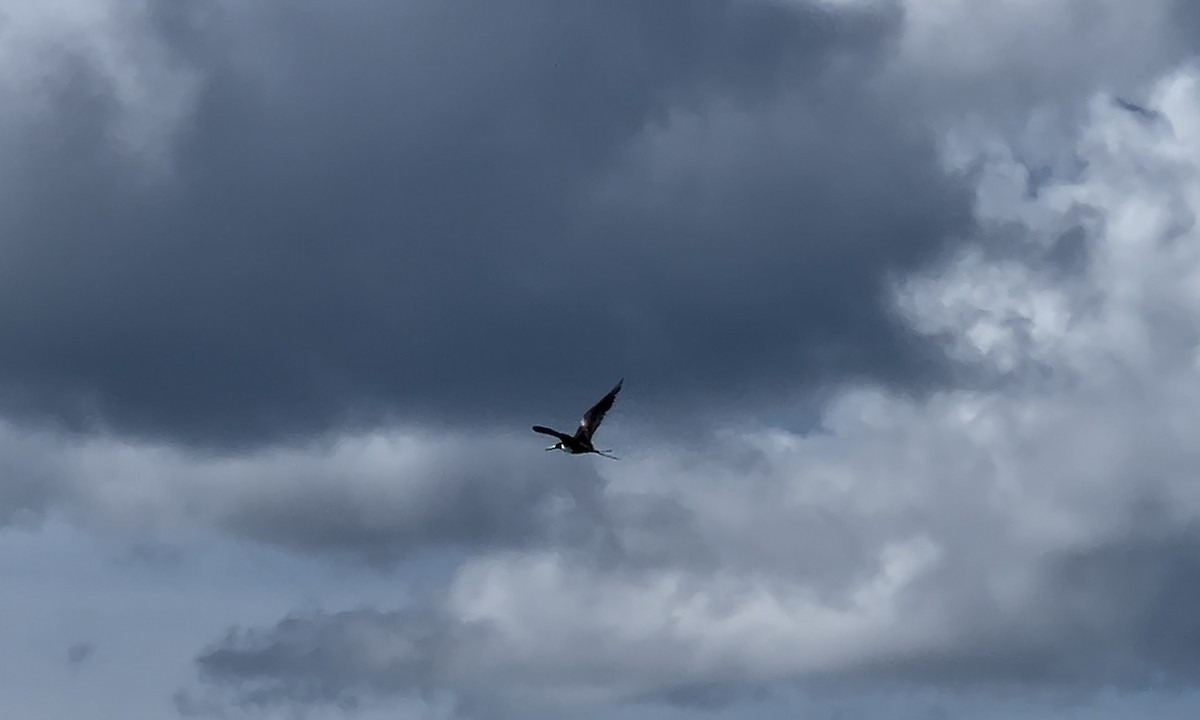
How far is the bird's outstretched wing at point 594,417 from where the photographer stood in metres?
119

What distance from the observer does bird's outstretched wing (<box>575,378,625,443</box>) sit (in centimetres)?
11944

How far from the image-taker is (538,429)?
116625 millimetres

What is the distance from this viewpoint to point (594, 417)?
4754 inches

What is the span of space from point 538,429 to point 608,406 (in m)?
6.93

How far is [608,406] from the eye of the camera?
121 metres
